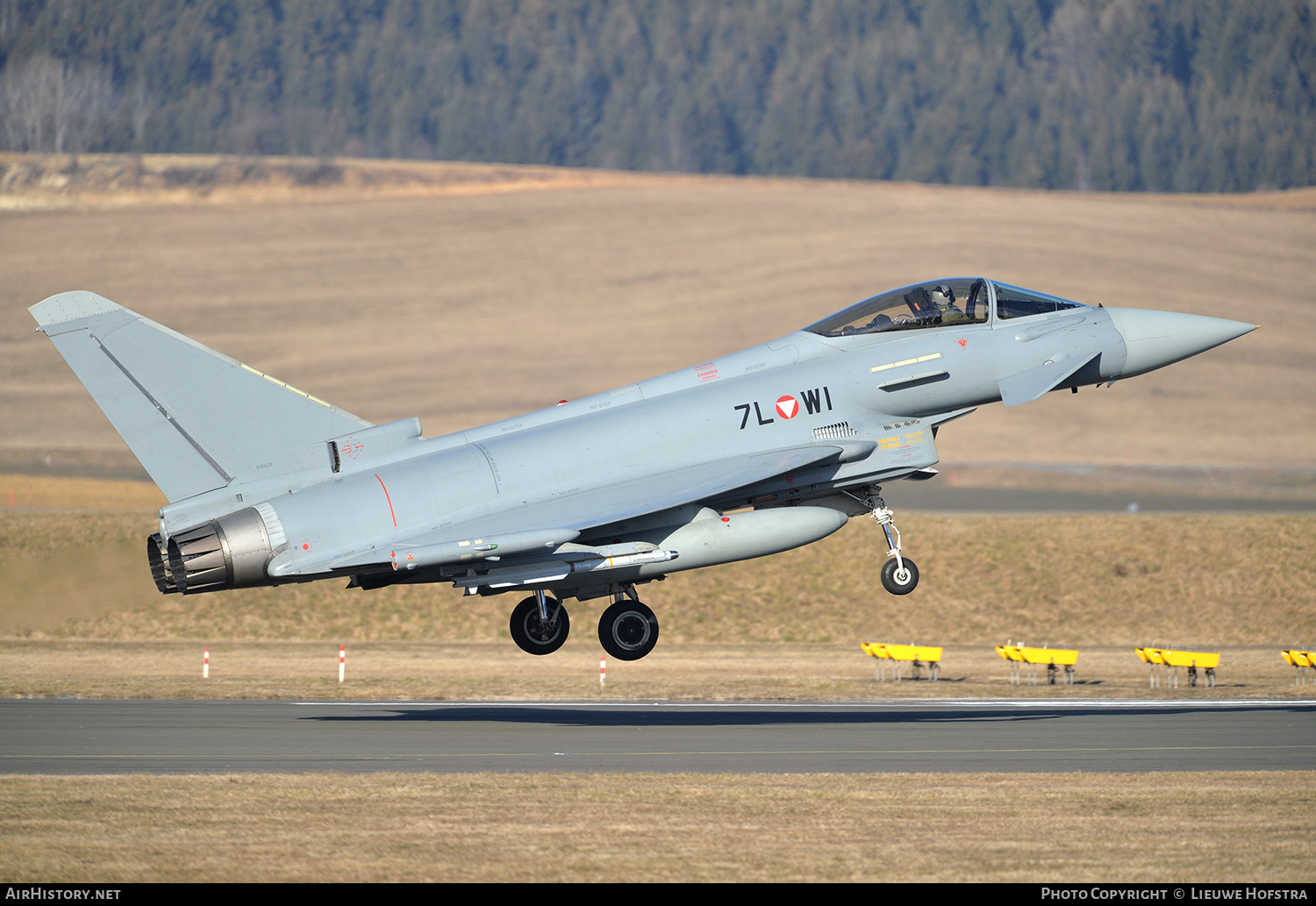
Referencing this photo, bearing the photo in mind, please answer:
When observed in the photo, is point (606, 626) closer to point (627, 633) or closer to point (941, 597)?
point (627, 633)

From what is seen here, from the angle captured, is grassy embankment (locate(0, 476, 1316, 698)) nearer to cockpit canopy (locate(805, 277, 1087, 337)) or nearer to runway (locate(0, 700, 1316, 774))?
runway (locate(0, 700, 1316, 774))

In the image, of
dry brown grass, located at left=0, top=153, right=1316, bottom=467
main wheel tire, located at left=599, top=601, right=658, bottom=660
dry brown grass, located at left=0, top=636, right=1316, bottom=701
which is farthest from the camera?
dry brown grass, located at left=0, top=153, right=1316, bottom=467

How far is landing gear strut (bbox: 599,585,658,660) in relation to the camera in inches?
859

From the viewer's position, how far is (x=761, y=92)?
178m

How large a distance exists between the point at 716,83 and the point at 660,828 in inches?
6729

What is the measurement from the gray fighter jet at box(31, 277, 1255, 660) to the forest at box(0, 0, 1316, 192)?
424 feet

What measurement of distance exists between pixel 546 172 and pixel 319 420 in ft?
297

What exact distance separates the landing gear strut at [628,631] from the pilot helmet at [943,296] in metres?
6.16

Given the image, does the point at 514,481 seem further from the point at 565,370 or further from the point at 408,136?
the point at 408,136

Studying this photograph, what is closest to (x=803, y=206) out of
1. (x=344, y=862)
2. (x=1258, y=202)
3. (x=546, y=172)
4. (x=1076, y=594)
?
(x=546, y=172)

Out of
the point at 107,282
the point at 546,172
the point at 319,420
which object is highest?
the point at 546,172

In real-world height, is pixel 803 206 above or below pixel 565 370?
above

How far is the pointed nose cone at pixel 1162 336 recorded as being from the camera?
73.1 feet

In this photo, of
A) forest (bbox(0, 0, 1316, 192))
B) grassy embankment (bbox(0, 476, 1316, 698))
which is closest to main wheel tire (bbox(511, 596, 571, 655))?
grassy embankment (bbox(0, 476, 1316, 698))
